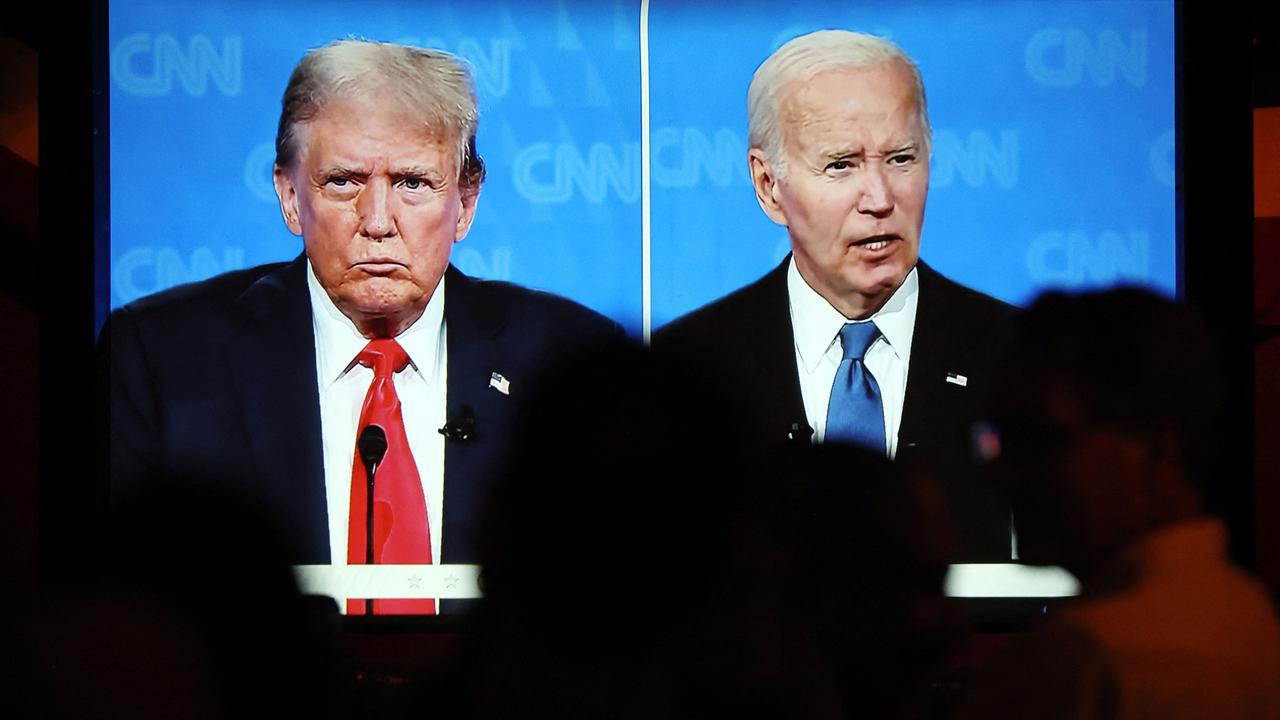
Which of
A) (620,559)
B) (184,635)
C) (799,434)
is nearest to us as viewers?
(620,559)

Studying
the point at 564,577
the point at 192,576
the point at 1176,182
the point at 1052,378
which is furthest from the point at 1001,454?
the point at 1176,182

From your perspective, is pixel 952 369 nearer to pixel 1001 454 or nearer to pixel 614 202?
pixel 614 202

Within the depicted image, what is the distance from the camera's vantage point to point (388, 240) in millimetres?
2830

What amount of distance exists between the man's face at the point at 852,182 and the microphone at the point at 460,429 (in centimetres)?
87

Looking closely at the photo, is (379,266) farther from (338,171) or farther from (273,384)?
(273,384)

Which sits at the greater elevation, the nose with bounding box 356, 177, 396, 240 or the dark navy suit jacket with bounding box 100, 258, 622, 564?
the nose with bounding box 356, 177, 396, 240

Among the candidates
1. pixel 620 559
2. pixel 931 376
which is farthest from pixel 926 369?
pixel 620 559

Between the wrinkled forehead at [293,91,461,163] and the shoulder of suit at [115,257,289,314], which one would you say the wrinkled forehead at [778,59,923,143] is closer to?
the wrinkled forehead at [293,91,461,163]

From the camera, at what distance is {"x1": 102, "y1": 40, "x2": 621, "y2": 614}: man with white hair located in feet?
9.18

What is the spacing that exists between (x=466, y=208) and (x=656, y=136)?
0.49m

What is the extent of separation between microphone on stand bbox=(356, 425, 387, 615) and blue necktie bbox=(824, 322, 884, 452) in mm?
1041

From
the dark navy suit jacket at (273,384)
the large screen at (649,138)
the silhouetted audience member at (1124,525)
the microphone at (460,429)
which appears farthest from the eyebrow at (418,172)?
the silhouetted audience member at (1124,525)

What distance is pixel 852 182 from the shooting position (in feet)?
9.23

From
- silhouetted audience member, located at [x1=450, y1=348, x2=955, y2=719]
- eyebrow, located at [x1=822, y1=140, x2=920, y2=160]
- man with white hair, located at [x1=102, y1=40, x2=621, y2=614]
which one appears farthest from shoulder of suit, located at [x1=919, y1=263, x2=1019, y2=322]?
silhouetted audience member, located at [x1=450, y1=348, x2=955, y2=719]
